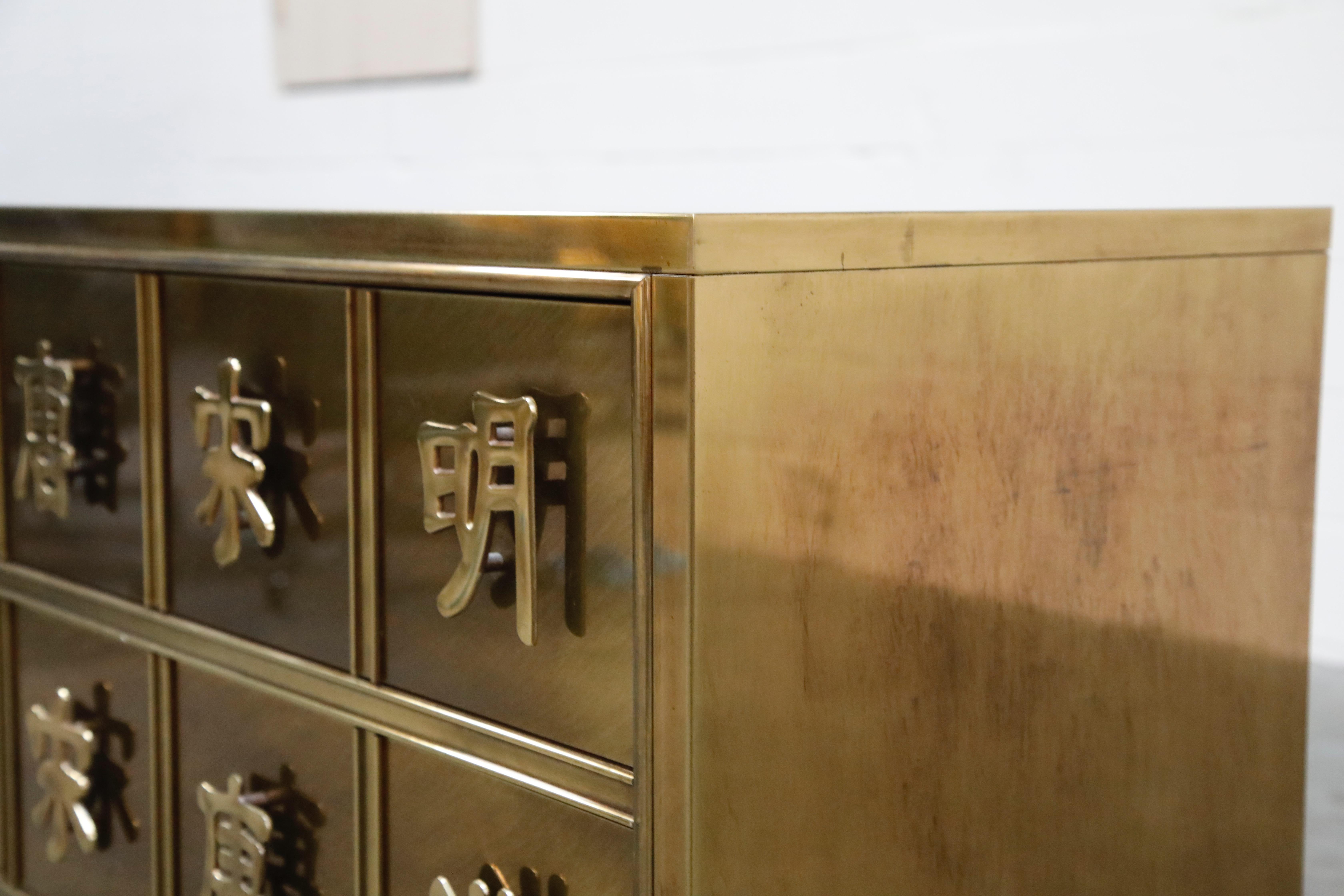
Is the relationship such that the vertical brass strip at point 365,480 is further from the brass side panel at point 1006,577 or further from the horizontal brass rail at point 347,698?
the brass side panel at point 1006,577

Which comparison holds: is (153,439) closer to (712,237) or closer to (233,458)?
(233,458)

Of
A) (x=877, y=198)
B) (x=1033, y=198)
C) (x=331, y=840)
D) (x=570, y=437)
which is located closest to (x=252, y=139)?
(x=877, y=198)

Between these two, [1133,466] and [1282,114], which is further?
[1282,114]

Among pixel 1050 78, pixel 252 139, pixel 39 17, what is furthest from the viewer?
pixel 39 17

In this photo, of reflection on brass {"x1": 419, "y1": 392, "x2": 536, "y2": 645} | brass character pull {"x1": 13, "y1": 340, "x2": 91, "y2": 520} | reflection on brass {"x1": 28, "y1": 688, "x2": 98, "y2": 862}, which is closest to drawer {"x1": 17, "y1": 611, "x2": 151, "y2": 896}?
reflection on brass {"x1": 28, "y1": 688, "x2": 98, "y2": 862}

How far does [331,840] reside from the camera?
915 mm

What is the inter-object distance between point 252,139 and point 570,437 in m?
1.41

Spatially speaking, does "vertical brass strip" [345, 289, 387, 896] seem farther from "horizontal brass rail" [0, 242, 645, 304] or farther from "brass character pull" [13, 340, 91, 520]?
"brass character pull" [13, 340, 91, 520]

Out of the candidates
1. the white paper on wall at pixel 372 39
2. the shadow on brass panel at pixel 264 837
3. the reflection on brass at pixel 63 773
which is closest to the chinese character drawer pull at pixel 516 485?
the shadow on brass panel at pixel 264 837

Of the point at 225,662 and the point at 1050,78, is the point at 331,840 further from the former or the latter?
the point at 1050,78

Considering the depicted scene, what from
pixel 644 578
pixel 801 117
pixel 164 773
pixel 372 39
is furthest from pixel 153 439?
pixel 372 39

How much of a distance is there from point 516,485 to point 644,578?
0.30 ft

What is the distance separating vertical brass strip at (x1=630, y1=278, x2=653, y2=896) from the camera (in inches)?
26.2

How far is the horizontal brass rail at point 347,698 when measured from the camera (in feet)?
2.45
